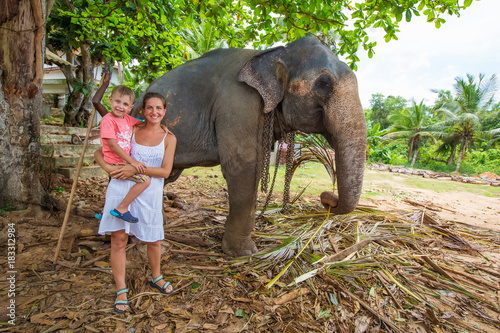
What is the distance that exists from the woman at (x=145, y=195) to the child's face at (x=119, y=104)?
0.38 feet

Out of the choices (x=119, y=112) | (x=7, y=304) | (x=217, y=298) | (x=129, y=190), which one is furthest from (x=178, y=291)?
(x=119, y=112)

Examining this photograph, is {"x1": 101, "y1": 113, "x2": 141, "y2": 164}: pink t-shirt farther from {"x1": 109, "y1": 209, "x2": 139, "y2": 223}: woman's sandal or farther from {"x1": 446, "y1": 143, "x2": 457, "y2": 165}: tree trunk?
{"x1": 446, "y1": 143, "x2": 457, "y2": 165}: tree trunk

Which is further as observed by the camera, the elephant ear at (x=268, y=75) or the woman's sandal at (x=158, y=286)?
the elephant ear at (x=268, y=75)

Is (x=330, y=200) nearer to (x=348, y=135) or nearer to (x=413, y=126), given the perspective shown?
(x=348, y=135)

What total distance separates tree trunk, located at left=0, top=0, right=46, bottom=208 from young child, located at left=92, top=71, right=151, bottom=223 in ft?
5.58

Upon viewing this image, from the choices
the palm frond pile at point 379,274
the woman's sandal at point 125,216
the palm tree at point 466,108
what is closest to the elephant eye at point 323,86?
the palm frond pile at point 379,274

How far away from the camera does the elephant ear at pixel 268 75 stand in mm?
2430

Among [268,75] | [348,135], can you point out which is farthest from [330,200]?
[268,75]

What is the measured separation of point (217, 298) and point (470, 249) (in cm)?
296

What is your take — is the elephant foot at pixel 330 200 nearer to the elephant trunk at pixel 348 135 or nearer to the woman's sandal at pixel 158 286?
the elephant trunk at pixel 348 135

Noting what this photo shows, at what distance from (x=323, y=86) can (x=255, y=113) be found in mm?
627

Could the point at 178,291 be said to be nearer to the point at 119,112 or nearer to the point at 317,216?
the point at 119,112

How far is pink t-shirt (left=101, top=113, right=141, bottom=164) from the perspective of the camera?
6.01ft

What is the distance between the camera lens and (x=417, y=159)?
25938 mm
